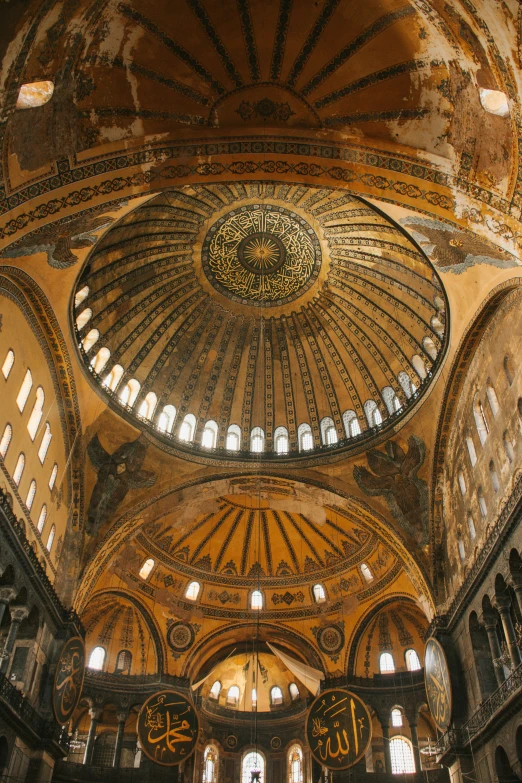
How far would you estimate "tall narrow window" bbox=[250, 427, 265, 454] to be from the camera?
20016mm

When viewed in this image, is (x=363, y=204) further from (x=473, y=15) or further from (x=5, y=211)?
(x=5, y=211)

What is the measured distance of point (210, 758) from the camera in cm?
2112

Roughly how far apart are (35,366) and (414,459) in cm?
1008

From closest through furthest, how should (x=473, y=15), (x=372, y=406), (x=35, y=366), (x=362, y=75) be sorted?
(x=473, y=15) → (x=362, y=75) → (x=35, y=366) → (x=372, y=406)

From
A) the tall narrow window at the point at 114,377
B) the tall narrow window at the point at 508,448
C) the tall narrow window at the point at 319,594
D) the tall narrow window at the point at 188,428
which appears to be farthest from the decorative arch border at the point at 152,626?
the tall narrow window at the point at 508,448

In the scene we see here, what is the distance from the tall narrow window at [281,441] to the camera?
19.9 m

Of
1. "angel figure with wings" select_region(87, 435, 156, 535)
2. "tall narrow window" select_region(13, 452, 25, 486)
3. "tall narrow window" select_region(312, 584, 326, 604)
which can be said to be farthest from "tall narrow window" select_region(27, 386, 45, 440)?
"tall narrow window" select_region(312, 584, 326, 604)

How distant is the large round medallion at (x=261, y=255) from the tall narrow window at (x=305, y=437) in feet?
13.0

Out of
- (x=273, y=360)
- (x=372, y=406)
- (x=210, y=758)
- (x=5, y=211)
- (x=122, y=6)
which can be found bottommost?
(x=210, y=758)

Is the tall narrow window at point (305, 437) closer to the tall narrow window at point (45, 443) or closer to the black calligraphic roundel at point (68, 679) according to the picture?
the tall narrow window at point (45, 443)

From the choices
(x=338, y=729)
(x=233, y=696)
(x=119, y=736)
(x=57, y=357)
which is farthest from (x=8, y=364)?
(x=233, y=696)

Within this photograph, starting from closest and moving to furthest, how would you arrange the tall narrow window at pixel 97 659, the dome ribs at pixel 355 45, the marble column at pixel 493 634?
the dome ribs at pixel 355 45
the marble column at pixel 493 634
the tall narrow window at pixel 97 659

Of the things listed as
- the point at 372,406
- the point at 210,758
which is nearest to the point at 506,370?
the point at 372,406

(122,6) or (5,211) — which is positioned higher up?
(122,6)
